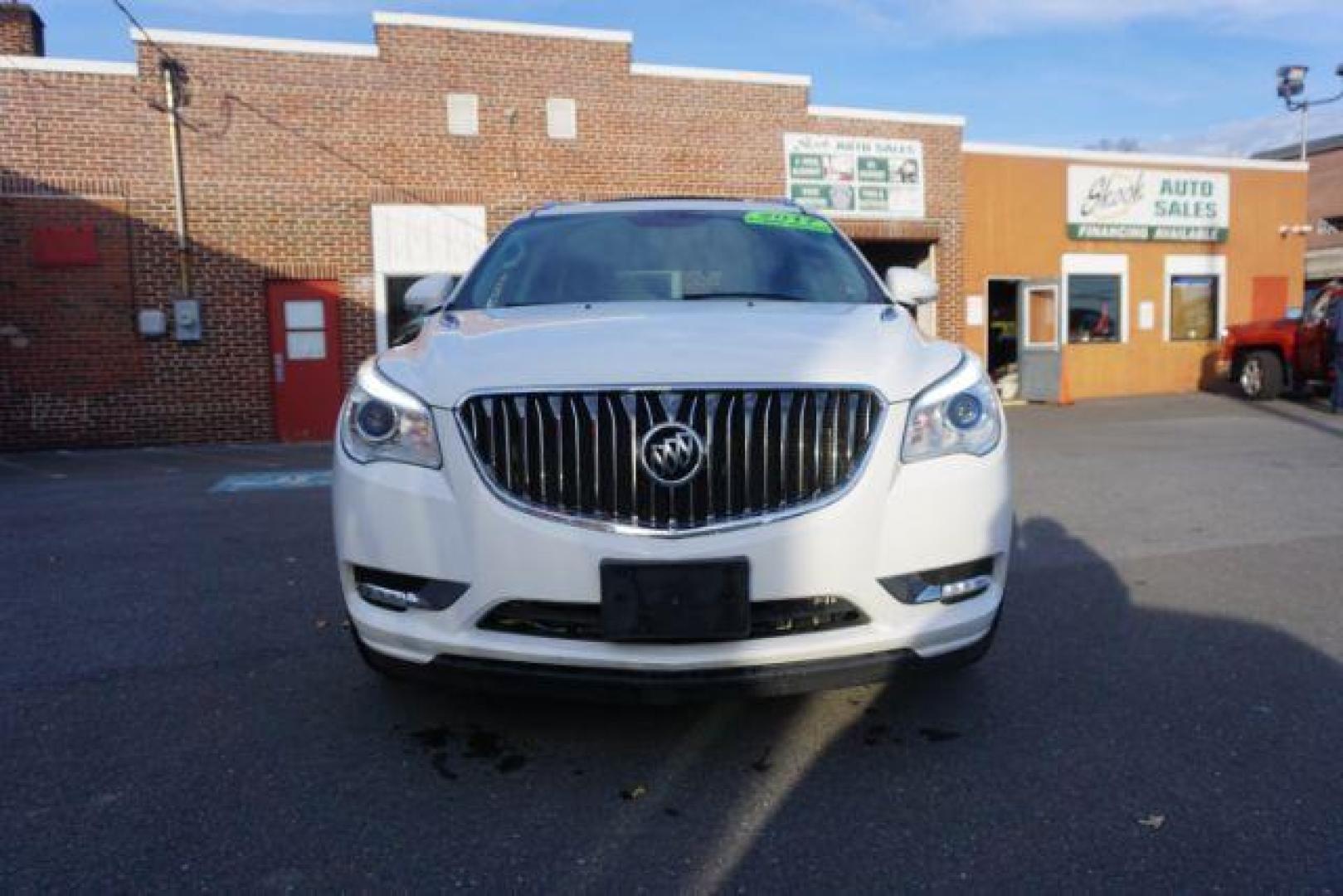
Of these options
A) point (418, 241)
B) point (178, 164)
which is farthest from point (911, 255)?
point (178, 164)

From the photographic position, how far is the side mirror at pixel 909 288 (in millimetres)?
4074

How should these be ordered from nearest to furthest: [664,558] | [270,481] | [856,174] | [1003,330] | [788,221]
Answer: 1. [664,558]
2. [788,221]
3. [270,481]
4. [856,174]
5. [1003,330]

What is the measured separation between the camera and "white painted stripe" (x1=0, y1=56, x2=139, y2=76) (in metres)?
12.4

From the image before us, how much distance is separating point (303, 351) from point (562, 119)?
5011 mm

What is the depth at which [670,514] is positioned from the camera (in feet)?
8.42

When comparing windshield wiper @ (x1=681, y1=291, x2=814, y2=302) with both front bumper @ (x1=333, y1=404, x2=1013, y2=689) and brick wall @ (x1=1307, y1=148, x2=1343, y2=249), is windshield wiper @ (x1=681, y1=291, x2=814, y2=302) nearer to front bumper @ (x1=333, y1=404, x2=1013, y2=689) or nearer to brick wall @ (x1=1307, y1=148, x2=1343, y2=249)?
front bumper @ (x1=333, y1=404, x2=1013, y2=689)

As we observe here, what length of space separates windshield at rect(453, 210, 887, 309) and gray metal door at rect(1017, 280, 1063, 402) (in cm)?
1483

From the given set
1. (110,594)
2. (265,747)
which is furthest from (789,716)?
(110,594)

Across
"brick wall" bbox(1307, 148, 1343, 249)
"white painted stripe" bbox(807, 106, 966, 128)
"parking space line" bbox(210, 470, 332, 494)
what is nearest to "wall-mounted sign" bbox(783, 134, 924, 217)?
"white painted stripe" bbox(807, 106, 966, 128)

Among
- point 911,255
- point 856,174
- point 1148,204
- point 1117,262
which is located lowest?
point 1117,262

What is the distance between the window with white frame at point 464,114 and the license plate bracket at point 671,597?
42.7 feet

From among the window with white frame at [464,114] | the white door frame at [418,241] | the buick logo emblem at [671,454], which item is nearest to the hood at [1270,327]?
the white door frame at [418,241]

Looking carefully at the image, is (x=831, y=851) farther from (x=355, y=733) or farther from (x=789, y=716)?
(x=355, y=733)

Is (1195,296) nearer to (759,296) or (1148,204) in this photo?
(1148,204)
